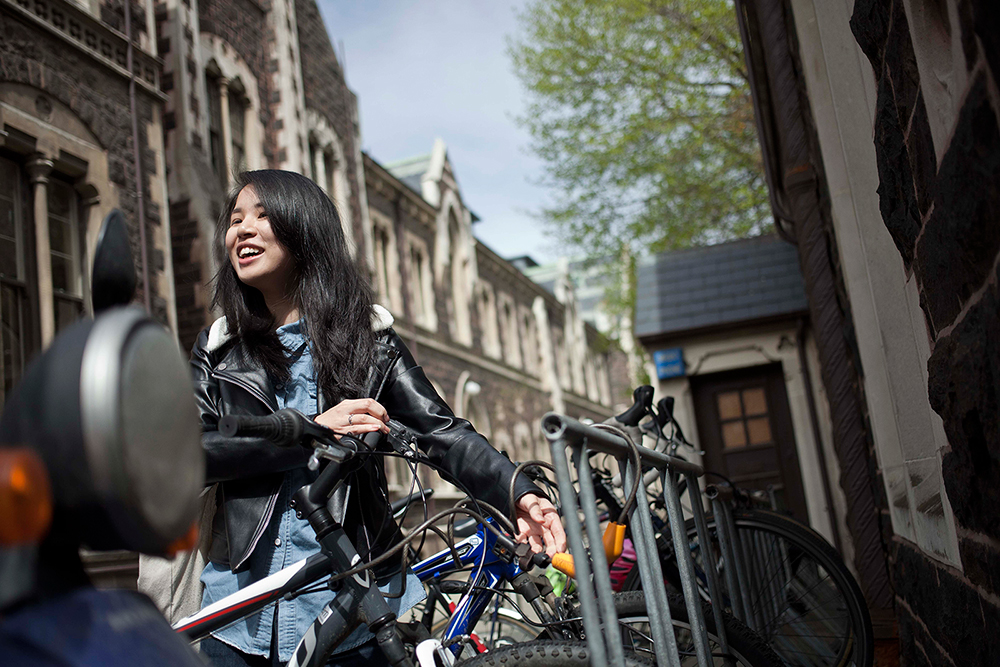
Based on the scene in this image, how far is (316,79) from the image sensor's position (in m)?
16.0

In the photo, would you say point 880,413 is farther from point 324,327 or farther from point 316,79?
point 316,79

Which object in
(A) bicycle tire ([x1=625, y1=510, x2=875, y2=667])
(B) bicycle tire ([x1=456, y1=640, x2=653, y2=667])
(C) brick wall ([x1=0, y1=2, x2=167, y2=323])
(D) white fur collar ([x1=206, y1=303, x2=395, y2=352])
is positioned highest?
(C) brick wall ([x1=0, y1=2, x2=167, y2=323])

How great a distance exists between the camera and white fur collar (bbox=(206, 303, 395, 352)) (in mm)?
2256

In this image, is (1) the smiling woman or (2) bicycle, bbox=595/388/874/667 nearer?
(1) the smiling woman

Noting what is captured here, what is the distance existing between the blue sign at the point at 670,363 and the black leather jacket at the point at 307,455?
8162mm

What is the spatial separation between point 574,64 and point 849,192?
1312cm

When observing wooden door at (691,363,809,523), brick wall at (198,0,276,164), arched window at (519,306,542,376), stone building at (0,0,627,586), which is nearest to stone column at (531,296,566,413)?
arched window at (519,306,542,376)

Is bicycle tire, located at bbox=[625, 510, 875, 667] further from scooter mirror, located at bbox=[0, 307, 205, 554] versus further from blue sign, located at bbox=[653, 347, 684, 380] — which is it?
blue sign, located at bbox=[653, 347, 684, 380]

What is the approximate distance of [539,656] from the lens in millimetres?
1807

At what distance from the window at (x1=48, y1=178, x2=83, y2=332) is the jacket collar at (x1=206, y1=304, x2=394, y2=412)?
650 cm

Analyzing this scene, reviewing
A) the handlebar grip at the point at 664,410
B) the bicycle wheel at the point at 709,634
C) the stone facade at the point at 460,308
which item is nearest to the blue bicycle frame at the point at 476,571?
the bicycle wheel at the point at 709,634

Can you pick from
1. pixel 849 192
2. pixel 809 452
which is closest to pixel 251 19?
pixel 809 452

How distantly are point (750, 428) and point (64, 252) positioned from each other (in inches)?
297

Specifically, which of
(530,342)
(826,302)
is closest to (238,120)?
(826,302)
